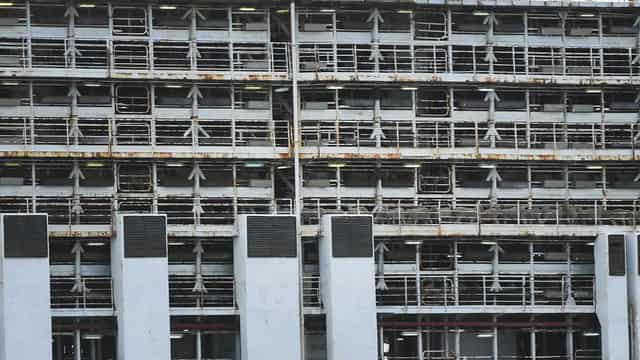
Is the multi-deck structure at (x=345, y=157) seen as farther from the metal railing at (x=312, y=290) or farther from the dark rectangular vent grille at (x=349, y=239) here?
the dark rectangular vent grille at (x=349, y=239)

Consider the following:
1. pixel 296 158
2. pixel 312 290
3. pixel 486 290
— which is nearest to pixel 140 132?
pixel 296 158

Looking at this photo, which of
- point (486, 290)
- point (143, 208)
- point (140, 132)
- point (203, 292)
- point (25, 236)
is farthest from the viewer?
point (486, 290)

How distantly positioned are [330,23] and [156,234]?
45.1ft

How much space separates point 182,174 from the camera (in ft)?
294

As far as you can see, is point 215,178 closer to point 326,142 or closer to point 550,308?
point 326,142

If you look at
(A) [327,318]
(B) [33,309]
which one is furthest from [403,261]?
(B) [33,309]

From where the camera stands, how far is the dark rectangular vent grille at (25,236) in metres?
83.9

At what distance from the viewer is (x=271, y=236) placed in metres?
86.4

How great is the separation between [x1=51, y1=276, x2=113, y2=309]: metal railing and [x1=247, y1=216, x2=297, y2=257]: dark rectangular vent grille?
7.01 metres

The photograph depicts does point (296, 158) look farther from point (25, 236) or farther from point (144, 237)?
point (25, 236)

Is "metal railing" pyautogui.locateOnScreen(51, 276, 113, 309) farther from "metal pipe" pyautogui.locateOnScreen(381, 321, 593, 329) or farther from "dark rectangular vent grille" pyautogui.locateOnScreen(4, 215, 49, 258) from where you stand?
"metal pipe" pyautogui.locateOnScreen(381, 321, 593, 329)

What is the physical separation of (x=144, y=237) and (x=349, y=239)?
8.99 m

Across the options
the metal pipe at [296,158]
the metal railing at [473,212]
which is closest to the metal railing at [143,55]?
the metal pipe at [296,158]

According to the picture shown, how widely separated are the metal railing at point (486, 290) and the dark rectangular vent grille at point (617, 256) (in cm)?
264
